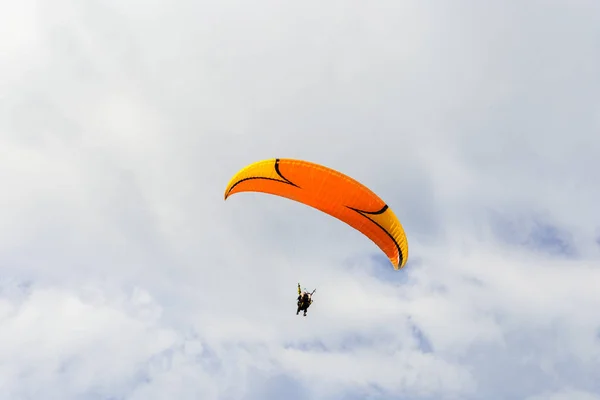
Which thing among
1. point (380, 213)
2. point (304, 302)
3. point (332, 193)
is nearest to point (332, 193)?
point (332, 193)

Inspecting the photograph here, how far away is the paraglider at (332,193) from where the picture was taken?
104 feet

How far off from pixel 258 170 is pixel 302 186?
9.60 ft

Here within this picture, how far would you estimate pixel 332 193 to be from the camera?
3231 centimetres

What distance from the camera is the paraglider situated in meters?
31.8

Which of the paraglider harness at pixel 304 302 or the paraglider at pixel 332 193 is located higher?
the paraglider at pixel 332 193

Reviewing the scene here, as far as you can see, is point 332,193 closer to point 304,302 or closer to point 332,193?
point 332,193

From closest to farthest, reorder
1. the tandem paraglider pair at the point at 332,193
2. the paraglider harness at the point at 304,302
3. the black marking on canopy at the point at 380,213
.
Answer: the tandem paraglider pair at the point at 332,193
the black marking on canopy at the point at 380,213
the paraglider harness at the point at 304,302

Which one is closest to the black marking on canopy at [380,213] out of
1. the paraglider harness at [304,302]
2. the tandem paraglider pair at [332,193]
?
the tandem paraglider pair at [332,193]

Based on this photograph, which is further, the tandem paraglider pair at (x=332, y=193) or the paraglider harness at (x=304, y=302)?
the paraglider harness at (x=304, y=302)

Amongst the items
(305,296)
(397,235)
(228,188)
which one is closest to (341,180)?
(397,235)

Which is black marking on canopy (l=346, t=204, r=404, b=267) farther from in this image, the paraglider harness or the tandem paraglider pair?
the paraglider harness

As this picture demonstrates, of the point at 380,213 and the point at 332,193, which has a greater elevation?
the point at 332,193

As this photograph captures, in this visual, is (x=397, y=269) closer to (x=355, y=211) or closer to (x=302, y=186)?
(x=355, y=211)

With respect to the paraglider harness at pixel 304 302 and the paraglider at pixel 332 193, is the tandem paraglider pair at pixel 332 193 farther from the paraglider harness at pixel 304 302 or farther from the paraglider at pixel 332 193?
the paraglider harness at pixel 304 302
